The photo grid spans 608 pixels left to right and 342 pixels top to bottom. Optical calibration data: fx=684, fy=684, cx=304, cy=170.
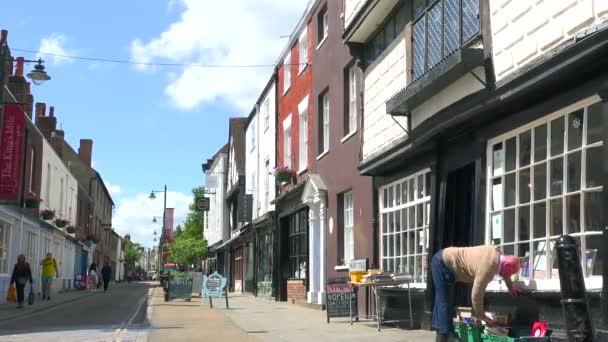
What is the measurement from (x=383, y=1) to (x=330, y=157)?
5689 mm

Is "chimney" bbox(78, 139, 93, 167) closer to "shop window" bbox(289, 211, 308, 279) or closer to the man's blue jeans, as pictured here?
"shop window" bbox(289, 211, 308, 279)

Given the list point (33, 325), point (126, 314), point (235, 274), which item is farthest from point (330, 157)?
point (235, 274)

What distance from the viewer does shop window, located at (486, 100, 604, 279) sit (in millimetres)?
6570

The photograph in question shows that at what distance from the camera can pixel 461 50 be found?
28.1 feet

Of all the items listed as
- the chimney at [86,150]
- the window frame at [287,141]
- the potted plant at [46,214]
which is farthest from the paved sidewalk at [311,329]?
the chimney at [86,150]

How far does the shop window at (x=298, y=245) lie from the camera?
19500 millimetres

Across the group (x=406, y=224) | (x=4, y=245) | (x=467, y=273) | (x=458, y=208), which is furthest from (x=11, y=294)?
(x=467, y=273)

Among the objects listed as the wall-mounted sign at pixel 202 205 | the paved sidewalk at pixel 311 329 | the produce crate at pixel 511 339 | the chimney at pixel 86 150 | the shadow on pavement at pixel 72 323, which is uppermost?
the chimney at pixel 86 150

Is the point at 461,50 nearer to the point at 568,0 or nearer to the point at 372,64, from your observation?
the point at 568,0

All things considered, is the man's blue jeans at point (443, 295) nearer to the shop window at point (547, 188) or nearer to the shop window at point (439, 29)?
the shop window at point (547, 188)

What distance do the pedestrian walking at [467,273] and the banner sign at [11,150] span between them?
53.1ft

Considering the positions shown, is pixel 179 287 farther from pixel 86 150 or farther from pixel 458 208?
pixel 86 150

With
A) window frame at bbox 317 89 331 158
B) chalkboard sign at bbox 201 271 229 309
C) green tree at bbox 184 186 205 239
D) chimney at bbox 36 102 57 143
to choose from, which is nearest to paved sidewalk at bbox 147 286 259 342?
chalkboard sign at bbox 201 271 229 309

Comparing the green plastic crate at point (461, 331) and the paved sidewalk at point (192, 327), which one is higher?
the green plastic crate at point (461, 331)
